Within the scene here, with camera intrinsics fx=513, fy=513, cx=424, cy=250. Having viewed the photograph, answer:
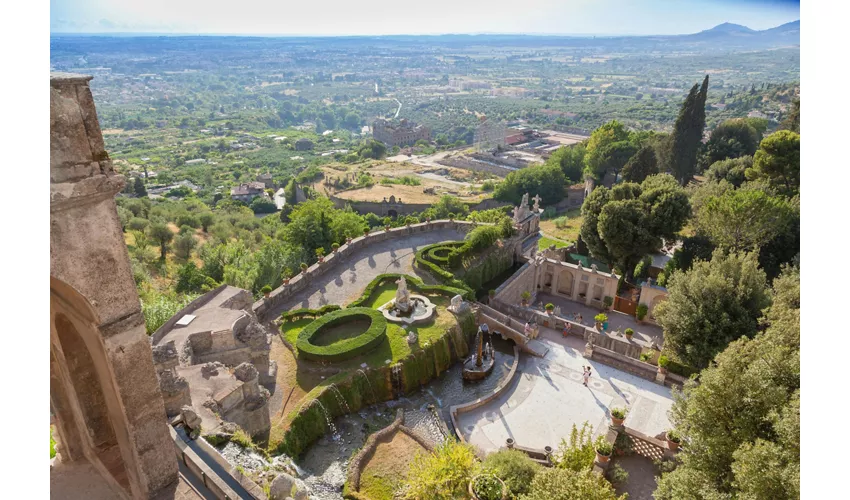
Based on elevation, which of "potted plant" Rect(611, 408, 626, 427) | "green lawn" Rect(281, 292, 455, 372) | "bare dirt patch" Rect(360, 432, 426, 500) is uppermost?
"green lawn" Rect(281, 292, 455, 372)

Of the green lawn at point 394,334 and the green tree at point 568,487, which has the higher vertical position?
the green tree at point 568,487

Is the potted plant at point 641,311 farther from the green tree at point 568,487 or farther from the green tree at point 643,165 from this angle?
the green tree at point 643,165

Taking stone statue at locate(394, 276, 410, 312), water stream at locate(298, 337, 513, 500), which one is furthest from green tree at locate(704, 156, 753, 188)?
stone statue at locate(394, 276, 410, 312)

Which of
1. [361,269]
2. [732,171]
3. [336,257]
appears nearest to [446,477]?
[361,269]

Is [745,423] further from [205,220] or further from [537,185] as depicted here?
[537,185]

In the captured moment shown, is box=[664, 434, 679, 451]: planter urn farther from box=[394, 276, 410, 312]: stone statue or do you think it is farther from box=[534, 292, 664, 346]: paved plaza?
box=[394, 276, 410, 312]: stone statue

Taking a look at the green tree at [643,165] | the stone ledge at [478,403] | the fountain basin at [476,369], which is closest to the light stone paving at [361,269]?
the fountain basin at [476,369]
